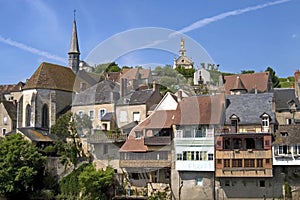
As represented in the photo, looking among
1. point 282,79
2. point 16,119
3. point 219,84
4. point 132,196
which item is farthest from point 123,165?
point 282,79

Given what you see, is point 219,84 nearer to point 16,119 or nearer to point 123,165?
point 123,165

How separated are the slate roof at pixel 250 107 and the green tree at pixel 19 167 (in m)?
18.9

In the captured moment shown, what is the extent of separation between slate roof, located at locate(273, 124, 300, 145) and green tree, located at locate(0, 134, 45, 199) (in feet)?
72.9

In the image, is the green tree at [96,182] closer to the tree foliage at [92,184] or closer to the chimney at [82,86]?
the tree foliage at [92,184]

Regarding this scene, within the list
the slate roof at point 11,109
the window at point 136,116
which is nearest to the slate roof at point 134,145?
the window at point 136,116

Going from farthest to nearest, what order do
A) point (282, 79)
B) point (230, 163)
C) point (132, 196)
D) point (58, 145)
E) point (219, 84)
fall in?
point (282, 79)
point (219, 84)
point (58, 145)
point (132, 196)
point (230, 163)

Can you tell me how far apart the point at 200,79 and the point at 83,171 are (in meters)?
20.0

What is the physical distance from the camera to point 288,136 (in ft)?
111

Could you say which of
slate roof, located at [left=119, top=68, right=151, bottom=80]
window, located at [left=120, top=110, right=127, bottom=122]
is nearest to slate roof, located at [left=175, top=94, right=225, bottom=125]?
slate roof, located at [left=119, top=68, right=151, bottom=80]

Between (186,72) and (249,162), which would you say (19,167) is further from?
(249,162)

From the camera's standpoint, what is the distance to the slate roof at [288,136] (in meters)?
33.5

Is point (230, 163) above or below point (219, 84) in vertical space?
below

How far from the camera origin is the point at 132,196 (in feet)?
123

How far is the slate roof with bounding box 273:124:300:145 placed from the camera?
3353 cm
